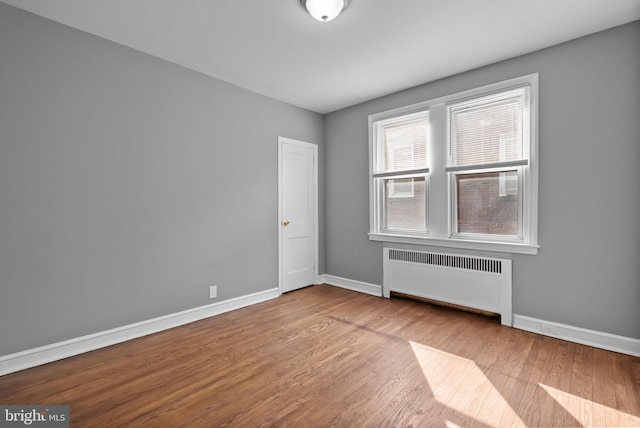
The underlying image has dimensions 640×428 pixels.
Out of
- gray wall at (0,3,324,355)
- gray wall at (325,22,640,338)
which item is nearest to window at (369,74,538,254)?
gray wall at (325,22,640,338)

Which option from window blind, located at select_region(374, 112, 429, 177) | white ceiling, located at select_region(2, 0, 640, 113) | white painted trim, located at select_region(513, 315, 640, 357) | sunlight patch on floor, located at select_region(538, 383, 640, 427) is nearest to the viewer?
sunlight patch on floor, located at select_region(538, 383, 640, 427)

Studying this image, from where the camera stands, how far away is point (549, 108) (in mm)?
2912

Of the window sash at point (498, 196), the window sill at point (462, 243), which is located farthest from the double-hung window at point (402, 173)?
the window sash at point (498, 196)

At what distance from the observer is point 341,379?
2.23m

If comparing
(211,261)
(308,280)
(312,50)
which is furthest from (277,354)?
(312,50)

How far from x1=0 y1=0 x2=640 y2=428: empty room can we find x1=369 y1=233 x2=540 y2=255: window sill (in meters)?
0.02

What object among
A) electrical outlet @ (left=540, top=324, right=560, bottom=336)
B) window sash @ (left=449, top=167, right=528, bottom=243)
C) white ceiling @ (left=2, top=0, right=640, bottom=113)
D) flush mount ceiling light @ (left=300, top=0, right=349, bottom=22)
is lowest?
electrical outlet @ (left=540, top=324, right=560, bottom=336)

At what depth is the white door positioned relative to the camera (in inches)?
172

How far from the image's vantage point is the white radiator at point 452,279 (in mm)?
3215

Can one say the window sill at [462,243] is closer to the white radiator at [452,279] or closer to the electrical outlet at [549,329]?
the white radiator at [452,279]

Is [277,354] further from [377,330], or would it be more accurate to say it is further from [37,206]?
[37,206]

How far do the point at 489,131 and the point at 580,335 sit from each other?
217 centimetres

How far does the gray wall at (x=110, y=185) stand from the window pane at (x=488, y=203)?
2.61m

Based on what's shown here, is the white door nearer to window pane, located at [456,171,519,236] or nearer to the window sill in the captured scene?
the window sill
